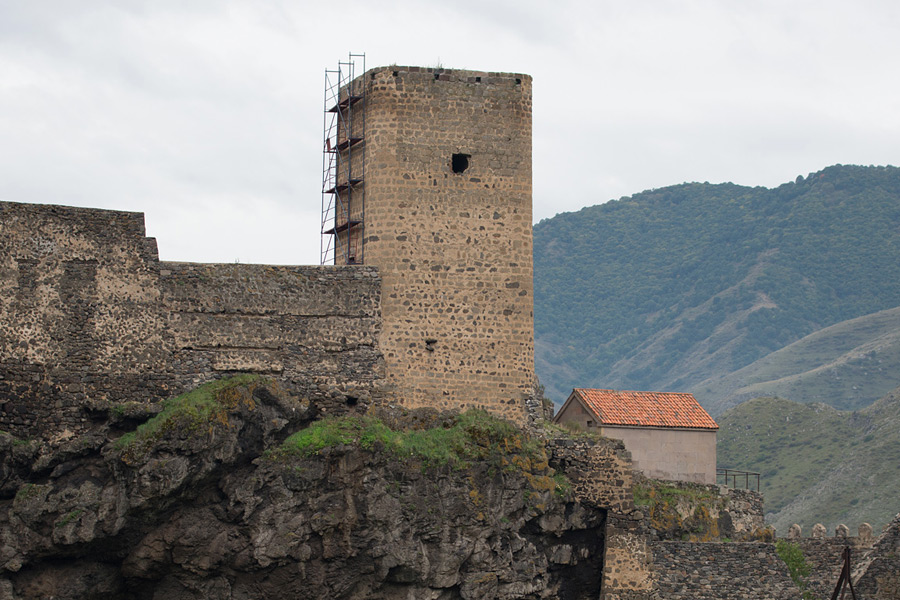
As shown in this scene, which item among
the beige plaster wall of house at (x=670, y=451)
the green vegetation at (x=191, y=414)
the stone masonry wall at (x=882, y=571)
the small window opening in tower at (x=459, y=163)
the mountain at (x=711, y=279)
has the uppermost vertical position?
the mountain at (x=711, y=279)

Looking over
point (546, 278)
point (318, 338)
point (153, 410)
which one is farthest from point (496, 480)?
point (546, 278)

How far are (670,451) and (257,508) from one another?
13.4m

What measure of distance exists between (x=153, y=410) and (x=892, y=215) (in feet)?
518

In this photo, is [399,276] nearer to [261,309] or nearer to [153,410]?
[261,309]

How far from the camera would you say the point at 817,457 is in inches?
3265

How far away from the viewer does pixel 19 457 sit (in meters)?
32.4

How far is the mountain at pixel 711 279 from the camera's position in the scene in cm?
16475

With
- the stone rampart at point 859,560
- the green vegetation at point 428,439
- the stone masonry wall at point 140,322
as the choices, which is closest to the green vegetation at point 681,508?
the stone rampart at point 859,560

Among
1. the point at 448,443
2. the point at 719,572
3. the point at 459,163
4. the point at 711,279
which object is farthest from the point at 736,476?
the point at 711,279

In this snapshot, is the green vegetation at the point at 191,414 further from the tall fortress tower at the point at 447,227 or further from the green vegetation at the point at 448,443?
the tall fortress tower at the point at 447,227

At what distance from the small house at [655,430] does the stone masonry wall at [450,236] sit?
5855mm

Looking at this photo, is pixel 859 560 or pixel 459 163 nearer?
pixel 459 163

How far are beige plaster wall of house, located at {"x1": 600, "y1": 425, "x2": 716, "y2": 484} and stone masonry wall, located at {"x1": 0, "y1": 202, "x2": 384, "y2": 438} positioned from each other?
30.0ft

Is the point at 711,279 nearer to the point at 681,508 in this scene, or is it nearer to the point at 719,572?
the point at 681,508
